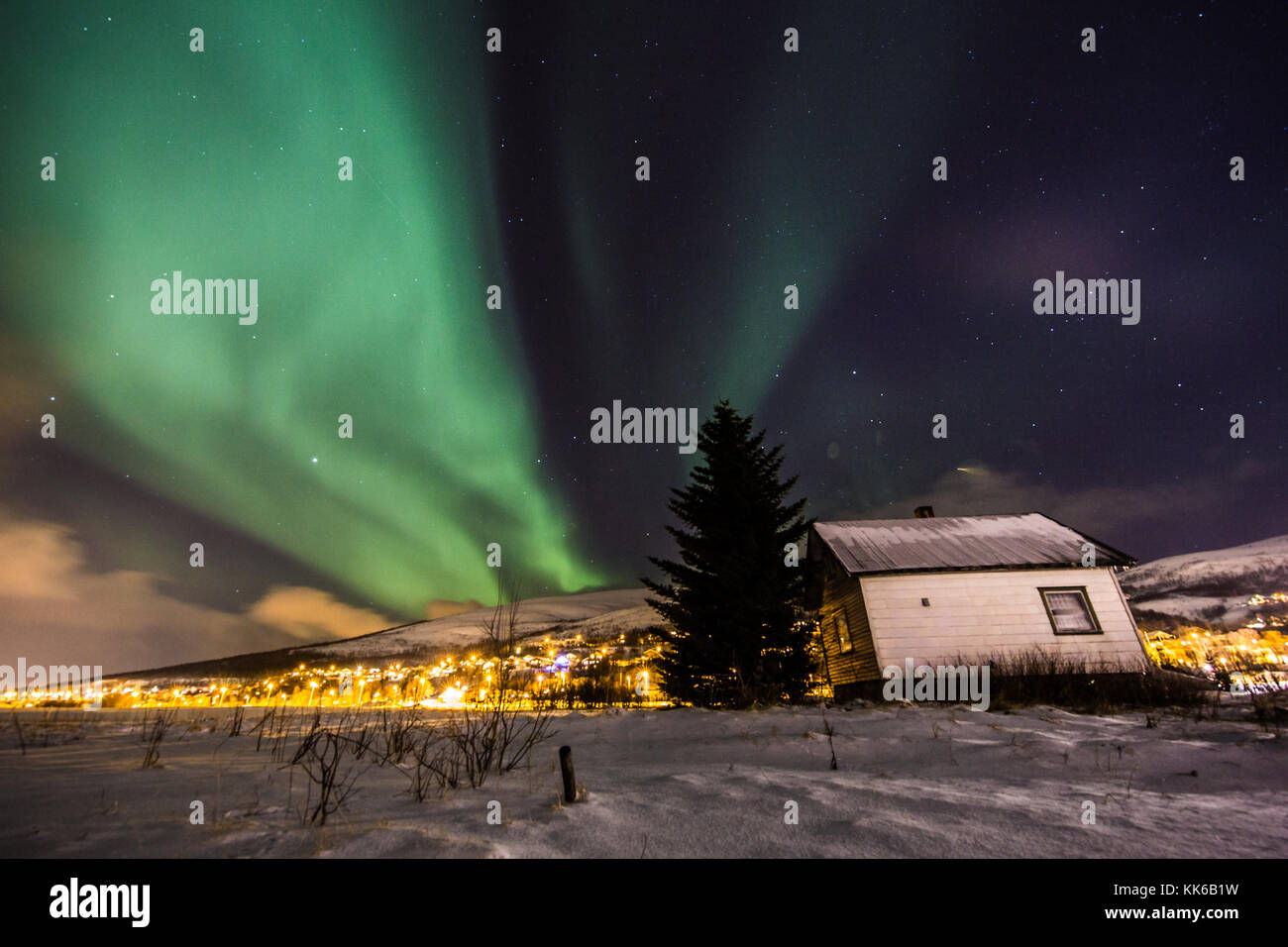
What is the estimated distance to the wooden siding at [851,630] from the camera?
15734 mm

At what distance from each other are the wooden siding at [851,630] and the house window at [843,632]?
0.22ft

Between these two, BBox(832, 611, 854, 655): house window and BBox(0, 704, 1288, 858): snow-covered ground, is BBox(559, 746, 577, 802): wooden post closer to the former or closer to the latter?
BBox(0, 704, 1288, 858): snow-covered ground

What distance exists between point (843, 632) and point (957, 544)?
4903 millimetres

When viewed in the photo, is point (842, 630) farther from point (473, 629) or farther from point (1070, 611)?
point (473, 629)

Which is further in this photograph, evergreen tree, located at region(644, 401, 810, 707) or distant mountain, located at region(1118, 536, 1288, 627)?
distant mountain, located at region(1118, 536, 1288, 627)

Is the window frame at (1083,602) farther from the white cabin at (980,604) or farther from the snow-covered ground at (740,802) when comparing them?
the snow-covered ground at (740,802)

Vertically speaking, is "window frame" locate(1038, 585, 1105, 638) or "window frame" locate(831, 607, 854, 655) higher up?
"window frame" locate(1038, 585, 1105, 638)

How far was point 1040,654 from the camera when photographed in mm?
14766

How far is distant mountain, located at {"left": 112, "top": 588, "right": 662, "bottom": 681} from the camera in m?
80.9

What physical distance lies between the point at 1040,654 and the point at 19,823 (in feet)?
63.3

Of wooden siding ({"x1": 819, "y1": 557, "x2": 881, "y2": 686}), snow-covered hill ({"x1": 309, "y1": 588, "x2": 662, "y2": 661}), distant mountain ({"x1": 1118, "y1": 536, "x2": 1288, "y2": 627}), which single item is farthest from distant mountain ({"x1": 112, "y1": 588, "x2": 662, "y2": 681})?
distant mountain ({"x1": 1118, "y1": 536, "x2": 1288, "y2": 627})

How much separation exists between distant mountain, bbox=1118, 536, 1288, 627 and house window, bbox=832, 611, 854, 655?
96.2 m

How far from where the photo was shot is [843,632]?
57.7 ft

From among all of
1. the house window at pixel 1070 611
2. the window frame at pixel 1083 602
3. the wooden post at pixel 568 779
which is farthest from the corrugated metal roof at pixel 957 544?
the wooden post at pixel 568 779
